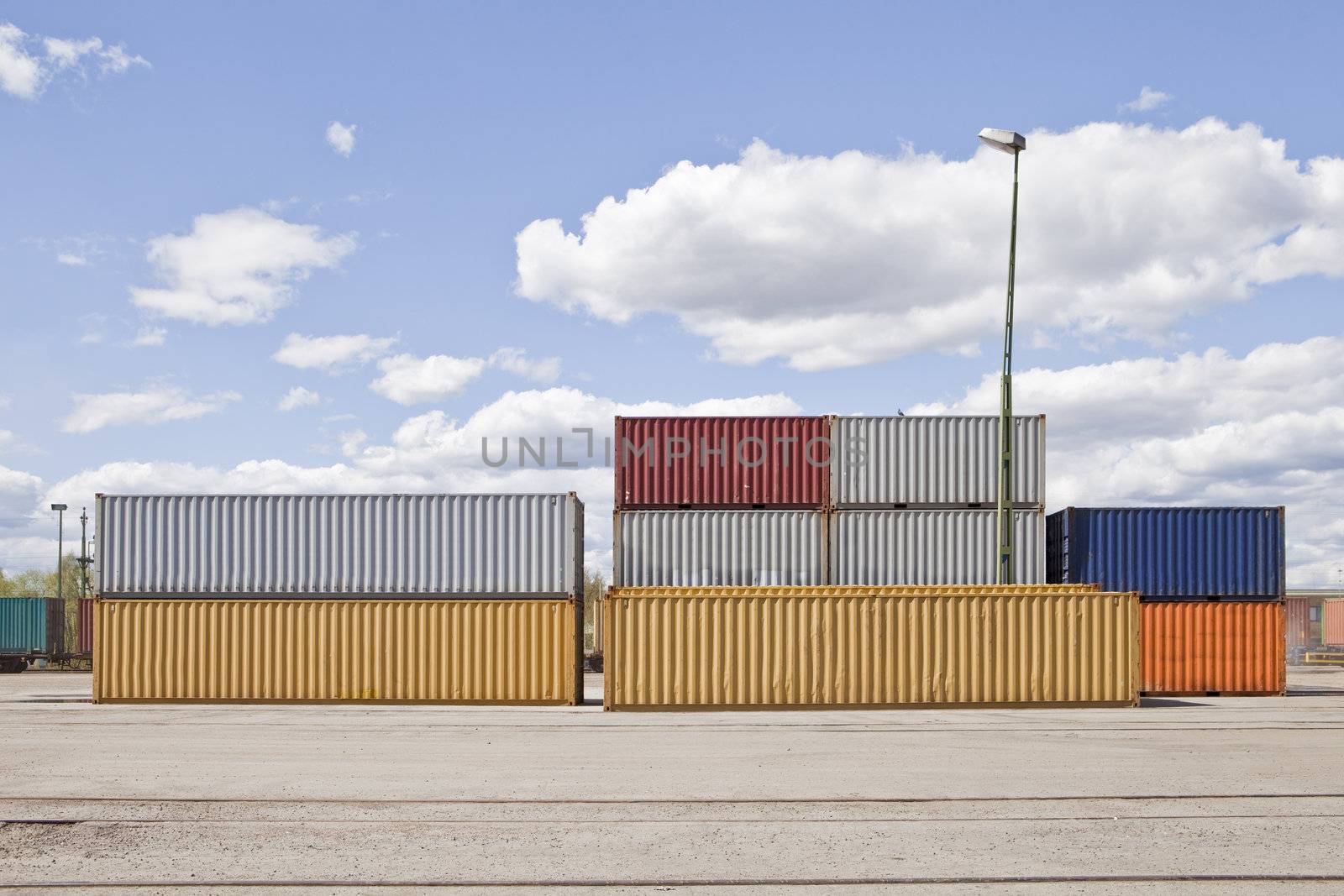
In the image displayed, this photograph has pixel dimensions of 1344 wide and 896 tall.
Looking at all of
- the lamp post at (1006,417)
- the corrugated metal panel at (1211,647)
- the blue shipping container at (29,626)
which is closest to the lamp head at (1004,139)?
the lamp post at (1006,417)

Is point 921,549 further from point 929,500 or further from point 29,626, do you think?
point 29,626

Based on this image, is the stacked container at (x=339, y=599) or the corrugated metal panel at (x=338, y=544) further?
the corrugated metal panel at (x=338, y=544)

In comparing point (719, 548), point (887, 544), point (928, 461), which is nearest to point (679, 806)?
point (719, 548)

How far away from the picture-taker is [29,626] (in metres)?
51.9

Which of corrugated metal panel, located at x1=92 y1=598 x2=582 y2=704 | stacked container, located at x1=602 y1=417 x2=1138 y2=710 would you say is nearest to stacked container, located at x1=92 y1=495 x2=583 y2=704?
corrugated metal panel, located at x1=92 y1=598 x2=582 y2=704

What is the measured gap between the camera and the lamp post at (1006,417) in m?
25.9

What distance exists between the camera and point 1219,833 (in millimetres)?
11695

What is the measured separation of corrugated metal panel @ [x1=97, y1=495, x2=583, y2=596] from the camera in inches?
1048

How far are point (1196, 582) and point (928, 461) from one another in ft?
26.5

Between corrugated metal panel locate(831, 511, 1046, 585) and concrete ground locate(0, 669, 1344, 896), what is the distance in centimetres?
627

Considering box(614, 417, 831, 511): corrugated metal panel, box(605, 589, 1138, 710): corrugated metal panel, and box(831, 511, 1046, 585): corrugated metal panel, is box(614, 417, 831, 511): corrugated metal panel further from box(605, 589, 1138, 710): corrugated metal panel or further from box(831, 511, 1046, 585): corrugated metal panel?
box(605, 589, 1138, 710): corrugated metal panel

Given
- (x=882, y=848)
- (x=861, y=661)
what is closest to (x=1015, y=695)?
(x=861, y=661)

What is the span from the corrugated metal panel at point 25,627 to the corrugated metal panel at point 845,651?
126 ft

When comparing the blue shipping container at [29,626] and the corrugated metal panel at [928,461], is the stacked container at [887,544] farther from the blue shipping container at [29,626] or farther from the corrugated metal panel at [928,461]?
the blue shipping container at [29,626]
